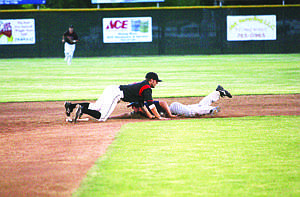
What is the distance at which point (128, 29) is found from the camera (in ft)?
108

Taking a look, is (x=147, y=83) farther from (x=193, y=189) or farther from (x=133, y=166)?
(x=193, y=189)

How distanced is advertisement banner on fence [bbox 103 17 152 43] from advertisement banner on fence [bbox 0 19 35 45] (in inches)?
202

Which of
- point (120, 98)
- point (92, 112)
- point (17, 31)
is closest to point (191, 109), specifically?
point (120, 98)

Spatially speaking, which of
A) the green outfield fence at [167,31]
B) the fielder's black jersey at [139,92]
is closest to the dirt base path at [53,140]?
the fielder's black jersey at [139,92]

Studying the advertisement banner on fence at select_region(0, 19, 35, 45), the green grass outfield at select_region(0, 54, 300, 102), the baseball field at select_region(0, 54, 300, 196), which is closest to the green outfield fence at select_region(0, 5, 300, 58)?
the advertisement banner on fence at select_region(0, 19, 35, 45)

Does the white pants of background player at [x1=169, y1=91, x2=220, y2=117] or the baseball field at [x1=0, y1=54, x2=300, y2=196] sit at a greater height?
the white pants of background player at [x1=169, y1=91, x2=220, y2=117]

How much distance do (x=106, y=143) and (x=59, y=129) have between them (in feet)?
5.66

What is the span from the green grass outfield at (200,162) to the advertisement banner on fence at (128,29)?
24412 millimetres

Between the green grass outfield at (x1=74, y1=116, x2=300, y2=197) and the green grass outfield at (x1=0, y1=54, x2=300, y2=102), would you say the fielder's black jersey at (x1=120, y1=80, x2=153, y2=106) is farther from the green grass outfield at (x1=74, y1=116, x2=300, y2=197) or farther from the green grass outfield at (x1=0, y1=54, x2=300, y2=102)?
the green grass outfield at (x1=0, y1=54, x2=300, y2=102)

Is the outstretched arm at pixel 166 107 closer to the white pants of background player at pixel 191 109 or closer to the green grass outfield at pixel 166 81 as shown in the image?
the white pants of background player at pixel 191 109

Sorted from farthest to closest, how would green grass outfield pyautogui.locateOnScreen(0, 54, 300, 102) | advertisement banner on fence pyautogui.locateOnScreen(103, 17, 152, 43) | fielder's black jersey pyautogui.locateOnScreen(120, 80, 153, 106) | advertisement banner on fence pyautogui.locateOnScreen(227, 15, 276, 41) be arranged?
advertisement banner on fence pyautogui.locateOnScreen(103, 17, 152, 43) < advertisement banner on fence pyautogui.locateOnScreen(227, 15, 276, 41) < green grass outfield pyautogui.locateOnScreen(0, 54, 300, 102) < fielder's black jersey pyautogui.locateOnScreen(120, 80, 153, 106)

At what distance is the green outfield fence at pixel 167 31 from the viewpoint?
108 ft

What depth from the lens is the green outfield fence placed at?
32.9 metres

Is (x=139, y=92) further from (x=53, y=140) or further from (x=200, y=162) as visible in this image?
(x=200, y=162)
